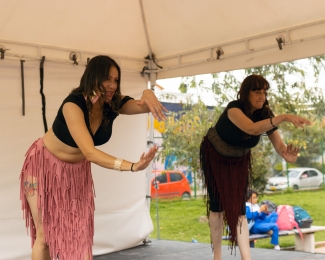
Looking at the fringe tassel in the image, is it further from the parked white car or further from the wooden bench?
the parked white car

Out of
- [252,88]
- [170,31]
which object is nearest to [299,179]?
[170,31]

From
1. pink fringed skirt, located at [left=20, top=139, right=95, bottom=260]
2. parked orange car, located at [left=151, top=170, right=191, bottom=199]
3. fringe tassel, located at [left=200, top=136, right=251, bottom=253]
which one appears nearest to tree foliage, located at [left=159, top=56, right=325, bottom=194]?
parked orange car, located at [left=151, top=170, right=191, bottom=199]

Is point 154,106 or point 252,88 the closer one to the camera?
point 154,106

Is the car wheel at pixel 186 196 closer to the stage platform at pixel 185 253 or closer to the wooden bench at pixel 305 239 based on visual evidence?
the wooden bench at pixel 305 239

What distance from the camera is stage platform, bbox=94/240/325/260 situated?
357cm

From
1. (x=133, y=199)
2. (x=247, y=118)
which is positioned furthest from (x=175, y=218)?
(x=247, y=118)

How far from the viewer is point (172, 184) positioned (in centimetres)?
889

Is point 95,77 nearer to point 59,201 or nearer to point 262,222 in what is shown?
point 59,201

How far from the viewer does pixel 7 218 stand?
3398mm

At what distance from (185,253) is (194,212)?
16.5ft

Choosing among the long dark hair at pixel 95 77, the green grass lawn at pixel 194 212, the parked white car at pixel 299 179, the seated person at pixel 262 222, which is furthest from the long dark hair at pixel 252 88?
the parked white car at pixel 299 179

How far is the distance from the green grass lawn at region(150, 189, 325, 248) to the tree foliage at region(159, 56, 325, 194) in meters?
1.12

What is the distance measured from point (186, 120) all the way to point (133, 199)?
3621 millimetres

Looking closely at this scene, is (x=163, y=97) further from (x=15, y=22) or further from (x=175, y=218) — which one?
(x=15, y=22)
